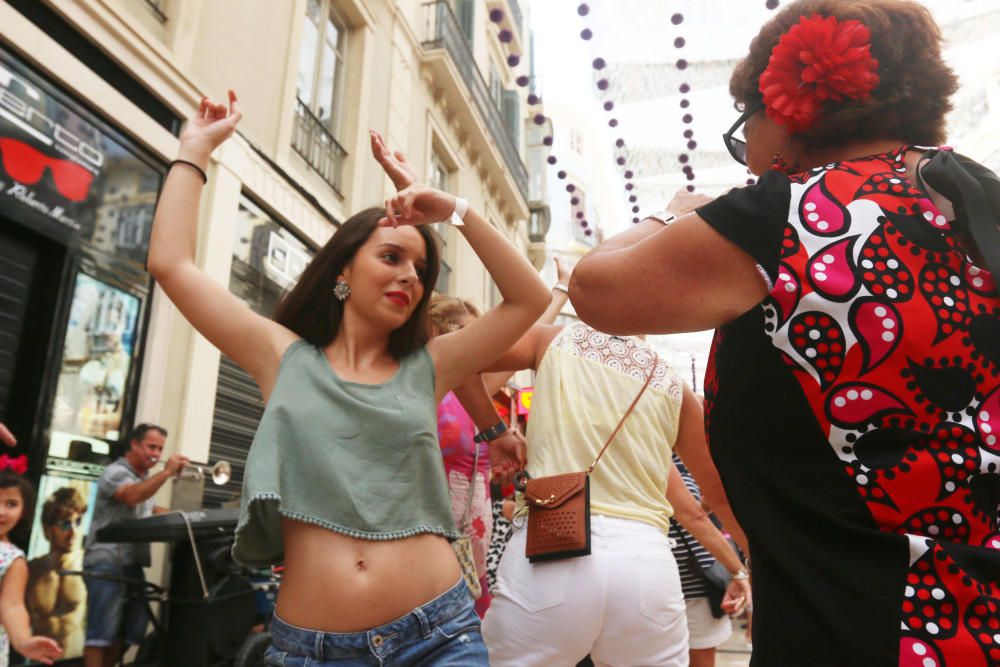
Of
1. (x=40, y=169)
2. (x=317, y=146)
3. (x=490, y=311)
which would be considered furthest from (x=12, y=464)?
(x=317, y=146)

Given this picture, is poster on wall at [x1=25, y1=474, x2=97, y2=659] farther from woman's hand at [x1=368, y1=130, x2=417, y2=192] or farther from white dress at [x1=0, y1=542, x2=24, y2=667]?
woman's hand at [x1=368, y1=130, x2=417, y2=192]

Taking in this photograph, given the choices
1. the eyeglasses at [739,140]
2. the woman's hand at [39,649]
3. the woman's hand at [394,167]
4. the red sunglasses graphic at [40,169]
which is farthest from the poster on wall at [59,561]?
the eyeglasses at [739,140]

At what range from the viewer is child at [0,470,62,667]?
3289 millimetres

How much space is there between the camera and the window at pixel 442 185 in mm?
14898

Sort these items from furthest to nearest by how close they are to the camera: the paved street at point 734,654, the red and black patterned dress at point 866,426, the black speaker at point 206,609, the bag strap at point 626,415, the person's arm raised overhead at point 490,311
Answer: the paved street at point 734,654 → the black speaker at point 206,609 → the bag strap at point 626,415 → the person's arm raised overhead at point 490,311 → the red and black patterned dress at point 866,426

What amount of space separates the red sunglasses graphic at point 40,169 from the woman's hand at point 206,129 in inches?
164

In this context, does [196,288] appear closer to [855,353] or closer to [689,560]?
[855,353]

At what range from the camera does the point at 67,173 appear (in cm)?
632

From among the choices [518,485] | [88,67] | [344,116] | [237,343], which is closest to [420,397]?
[237,343]

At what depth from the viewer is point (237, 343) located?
223 cm

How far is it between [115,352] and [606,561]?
571 centimetres

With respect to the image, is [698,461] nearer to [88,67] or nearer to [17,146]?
[17,146]

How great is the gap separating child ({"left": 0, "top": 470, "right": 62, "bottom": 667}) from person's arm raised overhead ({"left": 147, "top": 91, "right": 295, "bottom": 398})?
1.94 m

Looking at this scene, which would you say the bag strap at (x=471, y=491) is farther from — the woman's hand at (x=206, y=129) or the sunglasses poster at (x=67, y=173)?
the sunglasses poster at (x=67, y=173)
